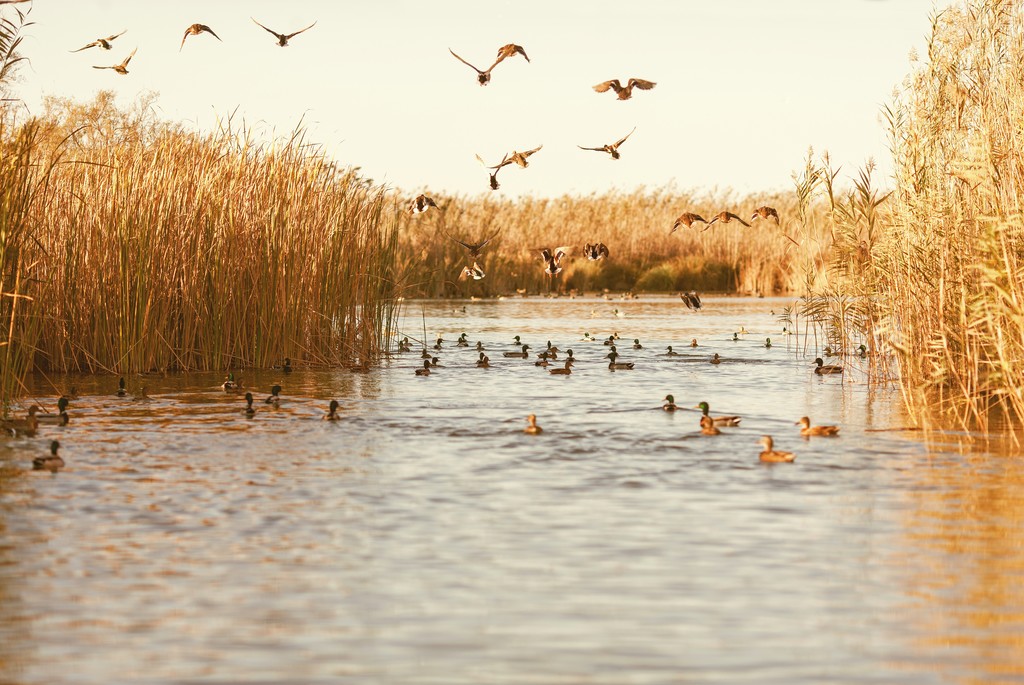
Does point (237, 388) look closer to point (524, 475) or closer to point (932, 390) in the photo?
point (524, 475)

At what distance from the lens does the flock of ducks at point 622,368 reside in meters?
11.2

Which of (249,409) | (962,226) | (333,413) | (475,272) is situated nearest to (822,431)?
(962,226)

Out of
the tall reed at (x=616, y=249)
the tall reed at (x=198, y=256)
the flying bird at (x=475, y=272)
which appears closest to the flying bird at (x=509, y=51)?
the tall reed at (x=198, y=256)

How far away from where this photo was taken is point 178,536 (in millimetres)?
7656

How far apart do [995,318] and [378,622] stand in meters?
7.75

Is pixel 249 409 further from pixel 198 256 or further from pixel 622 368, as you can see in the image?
pixel 622 368

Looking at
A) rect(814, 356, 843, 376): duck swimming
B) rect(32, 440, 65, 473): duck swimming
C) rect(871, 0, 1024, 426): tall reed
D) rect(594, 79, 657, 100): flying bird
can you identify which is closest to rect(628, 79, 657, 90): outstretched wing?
rect(594, 79, 657, 100): flying bird

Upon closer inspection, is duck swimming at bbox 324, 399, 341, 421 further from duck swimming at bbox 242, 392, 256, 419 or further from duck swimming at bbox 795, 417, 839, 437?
duck swimming at bbox 795, 417, 839, 437

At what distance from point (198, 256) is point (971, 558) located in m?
11.8

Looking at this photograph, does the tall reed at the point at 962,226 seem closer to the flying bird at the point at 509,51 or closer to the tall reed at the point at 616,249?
the flying bird at the point at 509,51

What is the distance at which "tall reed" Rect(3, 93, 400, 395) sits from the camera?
639 inches

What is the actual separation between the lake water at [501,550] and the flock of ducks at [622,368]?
0.17 m

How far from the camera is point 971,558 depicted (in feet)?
23.5

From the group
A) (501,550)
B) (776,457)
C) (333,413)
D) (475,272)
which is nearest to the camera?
(501,550)
